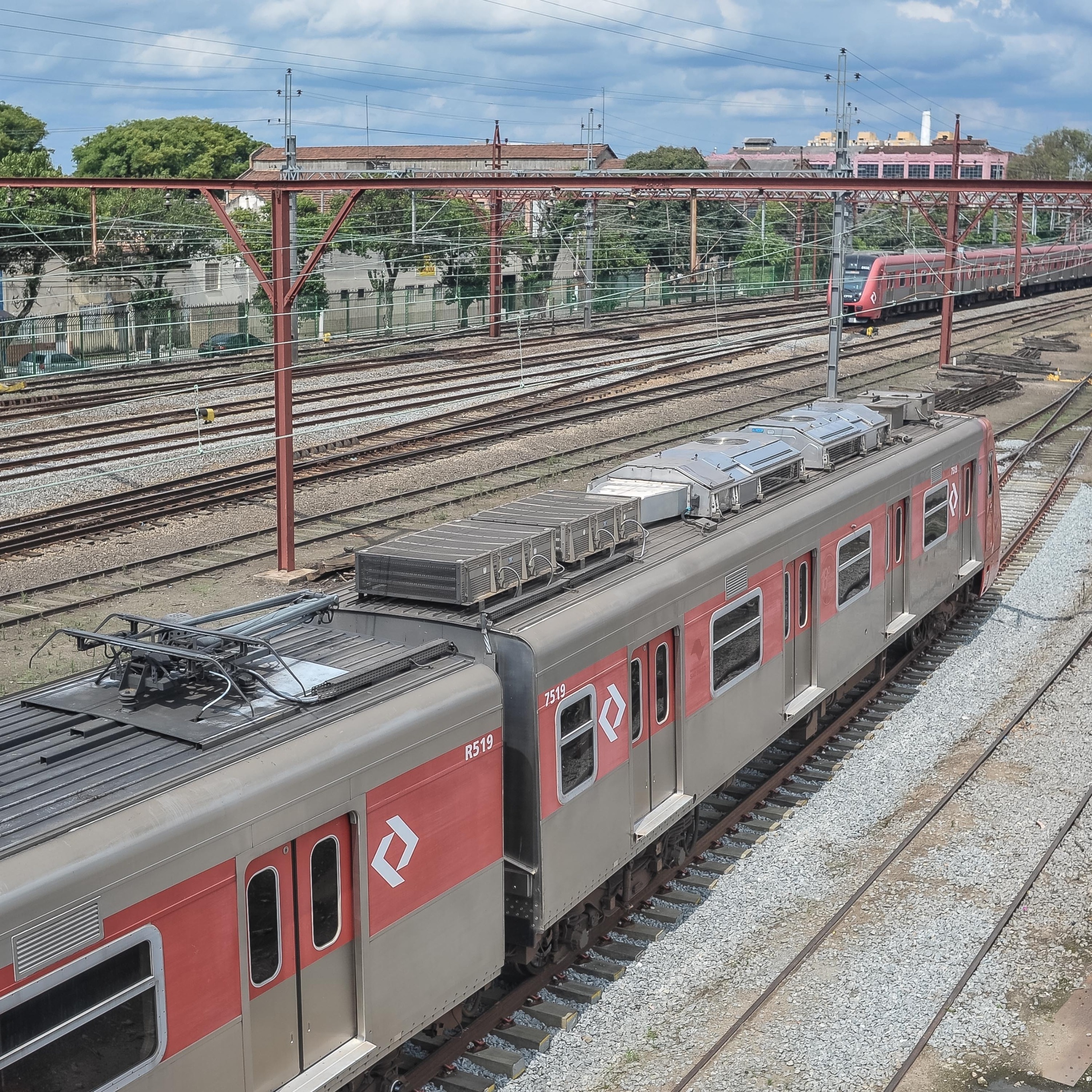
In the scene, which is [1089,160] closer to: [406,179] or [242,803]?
[406,179]

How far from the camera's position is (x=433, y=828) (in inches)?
292

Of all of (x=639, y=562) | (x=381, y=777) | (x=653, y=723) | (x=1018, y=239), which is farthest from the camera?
(x=1018, y=239)

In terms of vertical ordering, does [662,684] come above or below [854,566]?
below

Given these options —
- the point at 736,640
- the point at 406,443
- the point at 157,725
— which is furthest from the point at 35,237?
the point at 157,725

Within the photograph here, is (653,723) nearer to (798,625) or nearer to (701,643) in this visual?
(701,643)

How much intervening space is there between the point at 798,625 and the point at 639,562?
111 inches

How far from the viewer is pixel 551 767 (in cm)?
837

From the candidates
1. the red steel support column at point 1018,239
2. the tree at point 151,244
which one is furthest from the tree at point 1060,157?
the tree at point 151,244

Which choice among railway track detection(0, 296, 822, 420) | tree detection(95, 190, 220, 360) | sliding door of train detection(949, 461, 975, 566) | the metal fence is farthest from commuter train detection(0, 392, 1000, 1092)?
tree detection(95, 190, 220, 360)

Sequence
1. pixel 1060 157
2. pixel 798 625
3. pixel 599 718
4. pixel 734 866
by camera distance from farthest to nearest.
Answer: pixel 1060 157
pixel 798 625
pixel 734 866
pixel 599 718

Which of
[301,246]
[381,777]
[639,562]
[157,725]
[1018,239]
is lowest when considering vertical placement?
[381,777]

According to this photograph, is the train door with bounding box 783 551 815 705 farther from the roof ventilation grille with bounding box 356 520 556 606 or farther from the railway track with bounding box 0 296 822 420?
the railway track with bounding box 0 296 822 420

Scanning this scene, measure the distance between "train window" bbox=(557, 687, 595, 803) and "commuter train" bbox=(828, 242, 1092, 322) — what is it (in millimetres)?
40455

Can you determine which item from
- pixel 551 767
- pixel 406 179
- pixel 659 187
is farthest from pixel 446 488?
pixel 551 767
